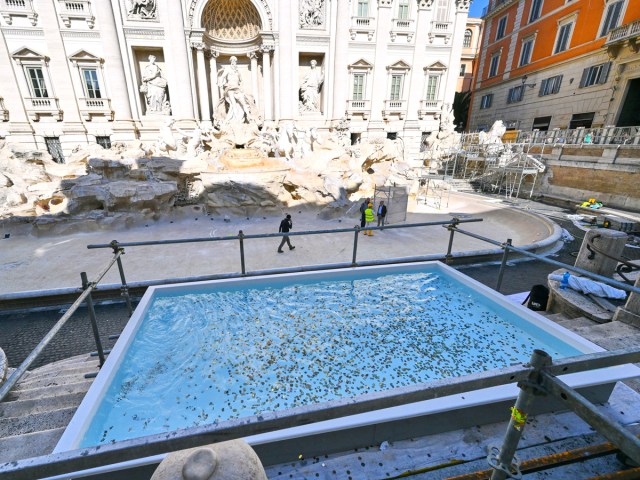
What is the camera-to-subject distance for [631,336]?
342 centimetres

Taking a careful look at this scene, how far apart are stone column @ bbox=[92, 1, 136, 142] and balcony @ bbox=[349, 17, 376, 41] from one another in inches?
626

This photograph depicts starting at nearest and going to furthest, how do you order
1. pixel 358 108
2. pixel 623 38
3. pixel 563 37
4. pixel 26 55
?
1. pixel 623 38
2. pixel 26 55
3. pixel 563 37
4. pixel 358 108

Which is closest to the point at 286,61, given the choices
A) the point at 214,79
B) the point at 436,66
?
the point at 214,79

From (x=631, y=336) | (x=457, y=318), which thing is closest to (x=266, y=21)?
(x=457, y=318)

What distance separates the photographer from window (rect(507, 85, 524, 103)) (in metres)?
24.6

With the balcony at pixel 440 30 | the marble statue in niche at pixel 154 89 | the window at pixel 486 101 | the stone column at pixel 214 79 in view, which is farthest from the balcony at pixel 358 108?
the window at pixel 486 101

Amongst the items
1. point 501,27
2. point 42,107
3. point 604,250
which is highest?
point 501,27

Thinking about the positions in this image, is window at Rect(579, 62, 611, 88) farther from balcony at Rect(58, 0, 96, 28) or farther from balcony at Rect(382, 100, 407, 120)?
balcony at Rect(58, 0, 96, 28)

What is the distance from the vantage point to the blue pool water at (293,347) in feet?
10.7

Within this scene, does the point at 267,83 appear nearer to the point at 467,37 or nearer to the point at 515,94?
the point at 515,94

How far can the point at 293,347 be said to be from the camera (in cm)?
402

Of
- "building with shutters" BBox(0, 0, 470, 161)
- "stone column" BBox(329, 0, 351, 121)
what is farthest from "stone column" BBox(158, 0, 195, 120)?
"stone column" BBox(329, 0, 351, 121)

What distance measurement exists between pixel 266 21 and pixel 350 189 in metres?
14.9

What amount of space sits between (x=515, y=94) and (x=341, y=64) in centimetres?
1606
